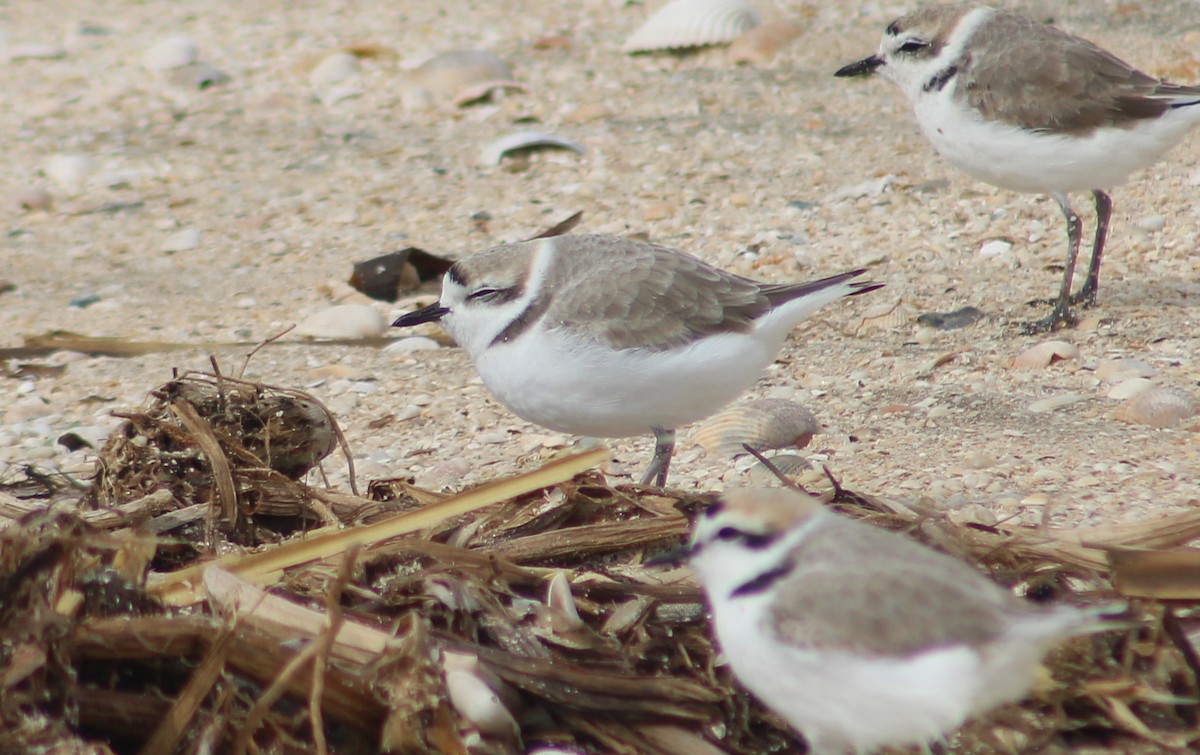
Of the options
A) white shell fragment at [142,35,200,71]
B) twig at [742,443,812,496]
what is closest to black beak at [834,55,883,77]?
twig at [742,443,812,496]

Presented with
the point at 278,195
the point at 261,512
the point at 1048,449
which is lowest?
the point at 278,195

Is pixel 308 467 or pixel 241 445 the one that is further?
pixel 308 467

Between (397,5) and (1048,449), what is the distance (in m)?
7.43

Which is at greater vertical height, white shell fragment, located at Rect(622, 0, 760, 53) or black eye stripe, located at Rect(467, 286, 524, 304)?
black eye stripe, located at Rect(467, 286, 524, 304)

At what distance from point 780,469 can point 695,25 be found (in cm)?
528

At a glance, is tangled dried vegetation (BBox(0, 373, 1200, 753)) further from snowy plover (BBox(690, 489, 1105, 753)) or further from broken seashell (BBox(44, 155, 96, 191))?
broken seashell (BBox(44, 155, 96, 191))

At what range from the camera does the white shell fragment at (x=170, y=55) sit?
9.55 m

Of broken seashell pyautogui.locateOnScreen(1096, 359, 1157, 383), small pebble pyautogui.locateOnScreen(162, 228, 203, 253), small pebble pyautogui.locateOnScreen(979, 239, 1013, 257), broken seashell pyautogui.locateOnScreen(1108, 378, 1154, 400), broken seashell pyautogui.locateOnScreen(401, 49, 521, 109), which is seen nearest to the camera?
broken seashell pyautogui.locateOnScreen(1108, 378, 1154, 400)

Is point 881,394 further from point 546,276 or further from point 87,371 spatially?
point 87,371

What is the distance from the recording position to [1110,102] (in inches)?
226

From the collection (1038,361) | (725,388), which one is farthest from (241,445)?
(1038,361)

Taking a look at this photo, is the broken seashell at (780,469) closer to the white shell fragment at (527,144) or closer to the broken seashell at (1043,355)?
the broken seashell at (1043,355)

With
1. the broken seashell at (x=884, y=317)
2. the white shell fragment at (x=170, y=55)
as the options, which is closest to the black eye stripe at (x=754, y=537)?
the broken seashell at (x=884, y=317)

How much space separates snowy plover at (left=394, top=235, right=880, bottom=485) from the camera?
4.00 metres
